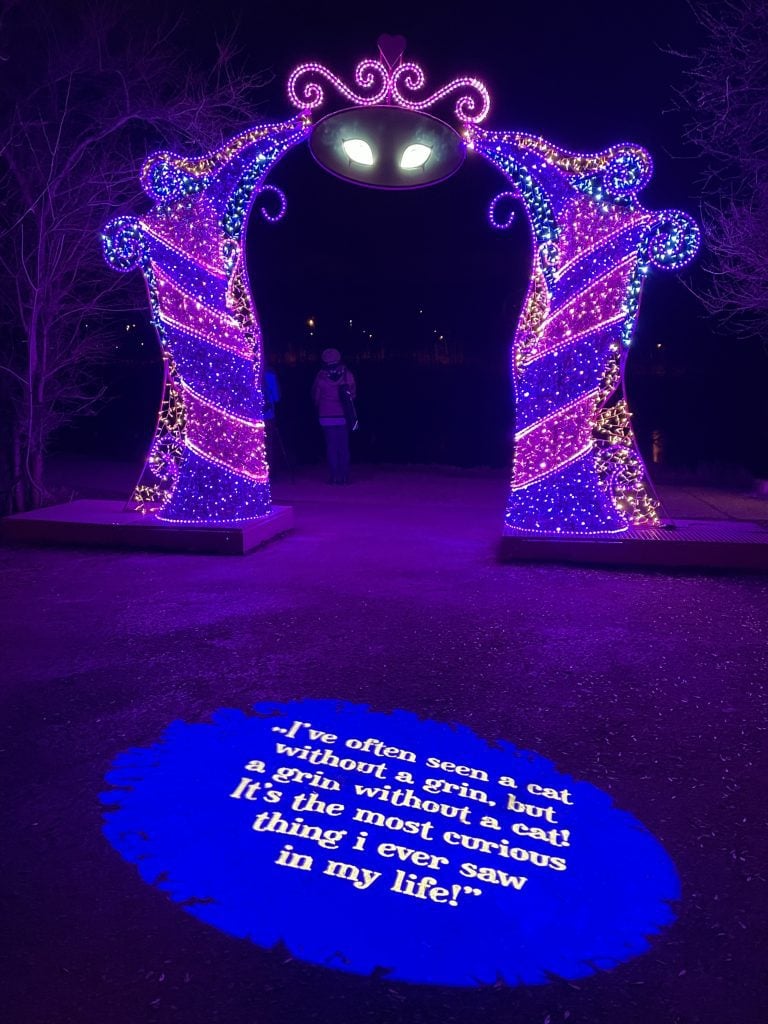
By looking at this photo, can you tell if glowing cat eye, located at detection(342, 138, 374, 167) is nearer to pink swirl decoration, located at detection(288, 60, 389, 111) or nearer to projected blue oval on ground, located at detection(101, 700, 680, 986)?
pink swirl decoration, located at detection(288, 60, 389, 111)

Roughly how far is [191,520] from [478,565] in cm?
271

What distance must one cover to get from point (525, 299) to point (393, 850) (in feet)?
17.4

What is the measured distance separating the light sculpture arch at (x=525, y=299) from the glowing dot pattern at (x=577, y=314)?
0.01 metres

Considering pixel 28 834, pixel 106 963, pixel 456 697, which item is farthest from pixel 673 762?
pixel 28 834

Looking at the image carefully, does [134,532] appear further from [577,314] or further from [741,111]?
[741,111]

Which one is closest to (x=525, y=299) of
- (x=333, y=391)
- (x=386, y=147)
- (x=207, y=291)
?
(x=386, y=147)

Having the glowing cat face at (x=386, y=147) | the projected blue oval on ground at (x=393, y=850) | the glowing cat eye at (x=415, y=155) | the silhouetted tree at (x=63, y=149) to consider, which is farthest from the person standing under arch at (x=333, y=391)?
the projected blue oval on ground at (x=393, y=850)

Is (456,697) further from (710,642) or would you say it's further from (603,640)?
(710,642)

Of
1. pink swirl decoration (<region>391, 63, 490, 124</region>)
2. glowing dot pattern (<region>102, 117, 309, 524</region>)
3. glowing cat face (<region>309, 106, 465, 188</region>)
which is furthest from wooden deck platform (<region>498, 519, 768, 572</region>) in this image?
pink swirl decoration (<region>391, 63, 490, 124</region>)

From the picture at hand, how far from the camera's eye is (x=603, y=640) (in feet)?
14.4

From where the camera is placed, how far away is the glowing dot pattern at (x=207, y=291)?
21.6 feet

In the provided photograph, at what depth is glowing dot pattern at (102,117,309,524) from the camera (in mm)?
6590

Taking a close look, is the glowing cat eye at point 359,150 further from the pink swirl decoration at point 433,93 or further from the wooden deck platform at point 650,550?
the wooden deck platform at point 650,550

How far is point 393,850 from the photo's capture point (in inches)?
91.8
